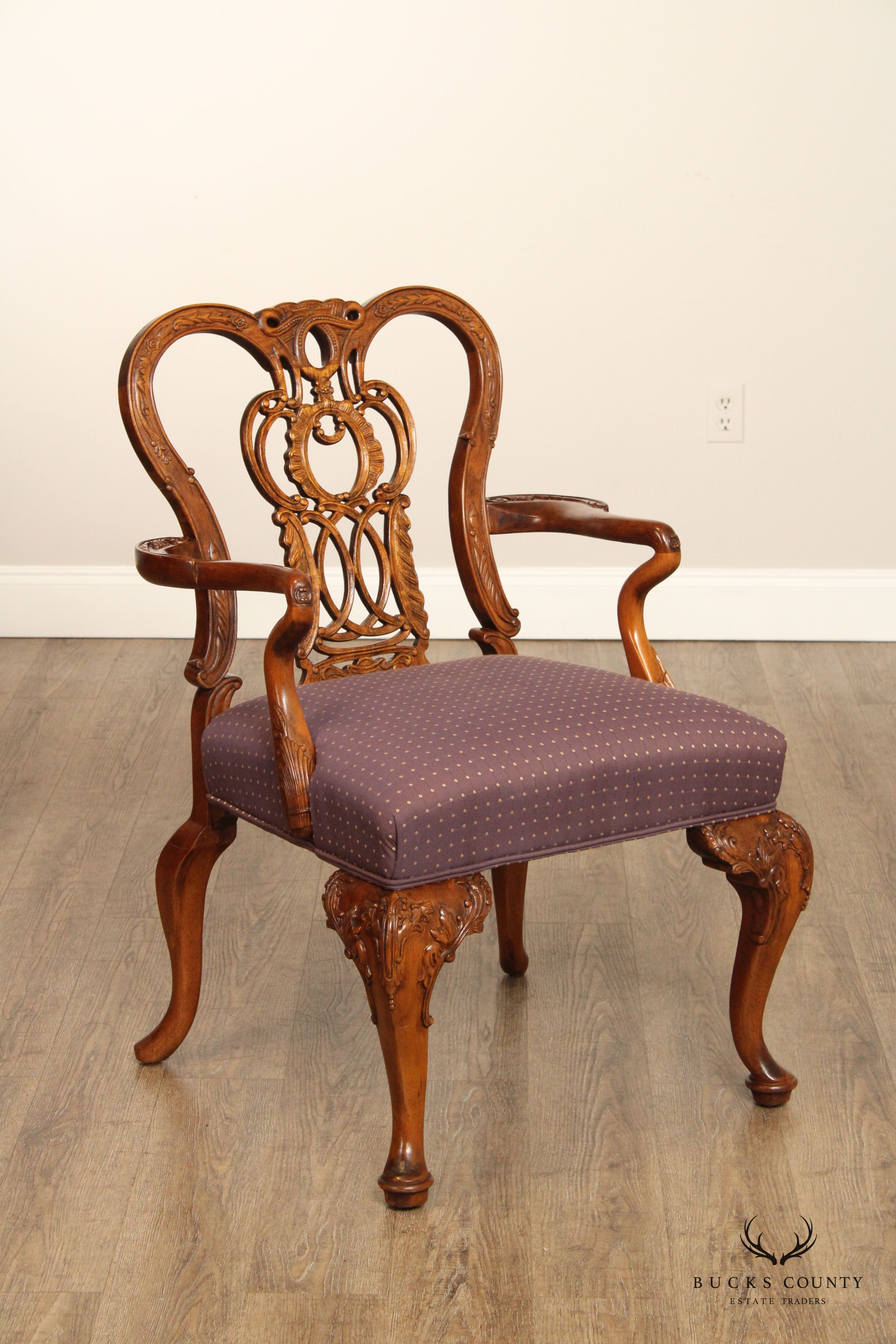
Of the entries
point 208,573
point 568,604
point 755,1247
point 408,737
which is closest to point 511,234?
point 568,604

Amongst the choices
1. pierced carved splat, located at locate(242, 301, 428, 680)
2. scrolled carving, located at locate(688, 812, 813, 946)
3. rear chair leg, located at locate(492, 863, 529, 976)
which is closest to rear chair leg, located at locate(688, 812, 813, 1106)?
scrolled carving, located at locate(688, 812, 813, 946)

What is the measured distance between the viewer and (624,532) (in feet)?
5.16

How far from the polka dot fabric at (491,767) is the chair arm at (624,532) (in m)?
0.13

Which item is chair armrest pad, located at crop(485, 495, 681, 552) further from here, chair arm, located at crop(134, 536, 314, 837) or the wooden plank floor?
the wooden plank floor

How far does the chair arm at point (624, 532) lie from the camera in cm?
156

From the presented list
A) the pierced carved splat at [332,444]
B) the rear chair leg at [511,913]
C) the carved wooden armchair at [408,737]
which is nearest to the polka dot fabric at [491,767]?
the carved wooden armchair at [408,737]

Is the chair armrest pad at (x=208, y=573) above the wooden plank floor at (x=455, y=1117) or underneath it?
above

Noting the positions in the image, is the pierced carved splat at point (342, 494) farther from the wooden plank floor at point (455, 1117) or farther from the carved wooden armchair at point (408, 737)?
the wooden plank floor at point (455, 1117)

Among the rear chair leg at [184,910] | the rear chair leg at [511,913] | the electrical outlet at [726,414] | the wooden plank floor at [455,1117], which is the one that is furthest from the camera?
the electrical outlet at [726,414]

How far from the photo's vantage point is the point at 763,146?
3045 millimetres

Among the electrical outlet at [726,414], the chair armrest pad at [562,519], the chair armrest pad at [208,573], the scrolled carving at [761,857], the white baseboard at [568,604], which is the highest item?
the chair armrest pad at [208,573]

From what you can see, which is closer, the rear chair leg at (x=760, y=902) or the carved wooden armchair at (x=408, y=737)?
the carved wooden armchair at (x=408, y=737)

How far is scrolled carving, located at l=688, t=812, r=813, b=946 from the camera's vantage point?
1376mm

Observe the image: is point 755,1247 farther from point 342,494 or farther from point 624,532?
point 342,494
